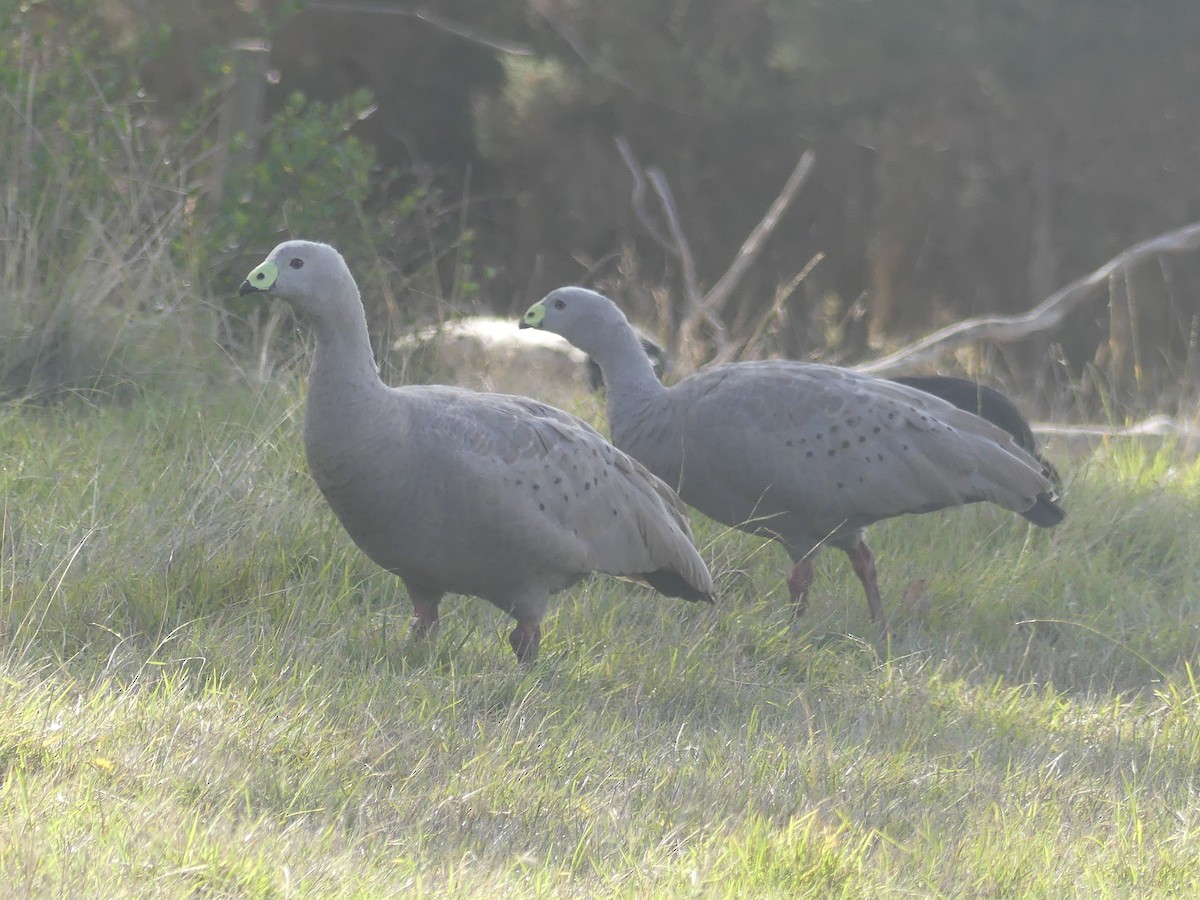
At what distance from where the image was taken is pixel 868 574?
221 inches

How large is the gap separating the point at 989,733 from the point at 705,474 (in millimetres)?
1466

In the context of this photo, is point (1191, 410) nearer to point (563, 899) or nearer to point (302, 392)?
point (302, 392)

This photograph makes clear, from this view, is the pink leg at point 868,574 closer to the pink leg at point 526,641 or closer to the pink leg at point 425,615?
the pink leg at point 526,641

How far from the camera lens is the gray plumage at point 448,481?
13.7ft

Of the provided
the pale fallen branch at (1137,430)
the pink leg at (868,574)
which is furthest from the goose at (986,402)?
the pale fallen branch at (1137,430)

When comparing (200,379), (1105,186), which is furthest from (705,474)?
(1105,186)

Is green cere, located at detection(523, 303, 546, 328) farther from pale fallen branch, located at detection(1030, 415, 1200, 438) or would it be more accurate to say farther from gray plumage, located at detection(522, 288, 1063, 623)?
pale fallen branch, located at detection(1030, 415, 1200, 438)

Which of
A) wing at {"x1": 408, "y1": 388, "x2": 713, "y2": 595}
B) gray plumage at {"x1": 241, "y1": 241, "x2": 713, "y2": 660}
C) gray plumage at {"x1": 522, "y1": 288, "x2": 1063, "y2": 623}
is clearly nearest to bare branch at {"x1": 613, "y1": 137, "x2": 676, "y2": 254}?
gray plumage at {"x1": 522, "y1": 288, "x2": 1063, "y2": 623}

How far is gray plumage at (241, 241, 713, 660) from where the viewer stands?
13.7 ft

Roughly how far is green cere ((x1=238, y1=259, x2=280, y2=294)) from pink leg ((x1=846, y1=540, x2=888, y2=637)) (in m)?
2.42

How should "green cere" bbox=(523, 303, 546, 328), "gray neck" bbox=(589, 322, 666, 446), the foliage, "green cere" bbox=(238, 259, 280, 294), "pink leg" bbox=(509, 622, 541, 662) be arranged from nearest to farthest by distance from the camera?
1. "green cere" bbox=(238, 259, 280, 294)
2. "pink leg" bbox=(509, 622, 541, 662)
3. "gray neck" bbox=(589, 322, 666, 446)
4. "green cere" bbox=(523, 303, 546, 328)
5. the foliage

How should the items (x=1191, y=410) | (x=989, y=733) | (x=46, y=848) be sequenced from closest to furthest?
(x=46, y=848) < (x=989, y=733) < (x=1191, y=410)

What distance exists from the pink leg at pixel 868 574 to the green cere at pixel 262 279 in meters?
2.42

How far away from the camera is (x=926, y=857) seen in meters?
3.31
